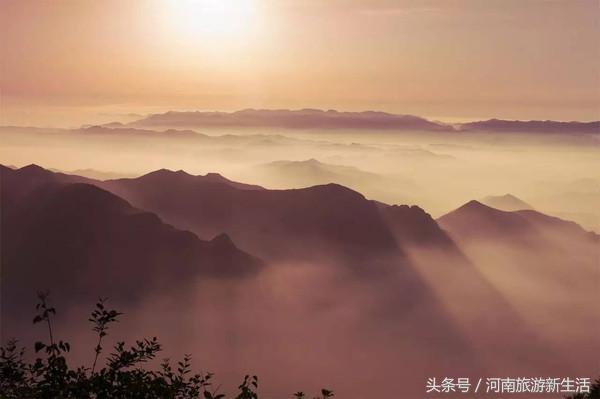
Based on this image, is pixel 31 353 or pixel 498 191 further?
pixel 498 191

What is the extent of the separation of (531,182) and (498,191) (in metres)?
6.35

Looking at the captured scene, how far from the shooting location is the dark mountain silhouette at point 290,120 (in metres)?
51.3

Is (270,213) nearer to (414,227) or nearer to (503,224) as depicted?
(414,227)

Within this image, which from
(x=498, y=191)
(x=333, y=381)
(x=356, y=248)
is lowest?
(x=333, y=381)

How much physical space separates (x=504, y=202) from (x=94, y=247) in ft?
146

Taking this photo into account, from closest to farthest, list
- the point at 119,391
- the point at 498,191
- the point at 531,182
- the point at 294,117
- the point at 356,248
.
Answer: the point at 119,391 → the point at 294,117 → the point at 531,182 → the point at 498,191 → the point at 356,248

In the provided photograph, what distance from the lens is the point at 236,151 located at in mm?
56219

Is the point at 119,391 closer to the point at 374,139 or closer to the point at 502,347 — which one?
the point at 374,139

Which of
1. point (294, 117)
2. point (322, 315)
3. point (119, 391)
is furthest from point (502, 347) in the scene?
point (119, 391)

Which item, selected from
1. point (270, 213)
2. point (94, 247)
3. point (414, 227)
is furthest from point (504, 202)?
point (94, 247)

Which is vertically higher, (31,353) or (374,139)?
(374,139)

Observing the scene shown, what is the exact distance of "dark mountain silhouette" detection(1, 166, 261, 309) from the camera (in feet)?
217

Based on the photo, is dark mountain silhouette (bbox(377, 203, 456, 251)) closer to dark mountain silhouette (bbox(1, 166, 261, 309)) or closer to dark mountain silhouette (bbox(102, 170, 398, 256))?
dark mountain silhouette (bbox(102, 170, 398, 256))

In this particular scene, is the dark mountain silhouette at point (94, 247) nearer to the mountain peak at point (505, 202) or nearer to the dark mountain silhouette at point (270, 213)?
the dark mountain silhouette at point (270, 213)
